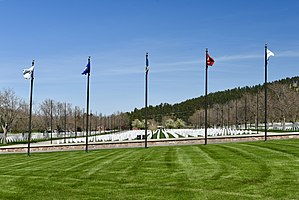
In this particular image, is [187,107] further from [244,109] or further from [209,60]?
[209,60]

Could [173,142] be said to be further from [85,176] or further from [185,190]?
[185,190]

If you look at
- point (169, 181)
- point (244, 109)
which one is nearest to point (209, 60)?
point (169, 181)

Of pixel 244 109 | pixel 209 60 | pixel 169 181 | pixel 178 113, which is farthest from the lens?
pixel 178 113

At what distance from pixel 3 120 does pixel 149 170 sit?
4531 centimetres

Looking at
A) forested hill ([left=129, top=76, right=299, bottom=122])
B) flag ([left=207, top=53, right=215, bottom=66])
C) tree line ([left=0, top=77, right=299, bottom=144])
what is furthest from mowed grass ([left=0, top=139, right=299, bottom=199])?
forested hill ([left=129, top=76, right=299, bottom=122])

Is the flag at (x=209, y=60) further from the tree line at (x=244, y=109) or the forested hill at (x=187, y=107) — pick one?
the forested hill at (x=187, y=107)

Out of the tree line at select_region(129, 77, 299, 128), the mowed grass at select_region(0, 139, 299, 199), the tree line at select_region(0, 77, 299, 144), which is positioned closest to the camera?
the mowed grass at select_region(0, 139, 299, 199)

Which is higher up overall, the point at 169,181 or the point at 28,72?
the point at 28,72

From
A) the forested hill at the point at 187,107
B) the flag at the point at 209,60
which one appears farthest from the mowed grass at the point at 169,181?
the forested hill at the point at 187,107

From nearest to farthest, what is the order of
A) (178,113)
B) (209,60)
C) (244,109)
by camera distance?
(209,60) < (244,109) < (178,113)

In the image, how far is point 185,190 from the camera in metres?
9.60

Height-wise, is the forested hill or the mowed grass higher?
the forested hill

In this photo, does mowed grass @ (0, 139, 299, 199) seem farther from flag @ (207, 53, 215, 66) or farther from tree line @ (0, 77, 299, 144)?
tree line @ (0, 77, 299, 144)

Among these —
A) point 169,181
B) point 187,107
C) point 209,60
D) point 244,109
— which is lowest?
point 169,181
